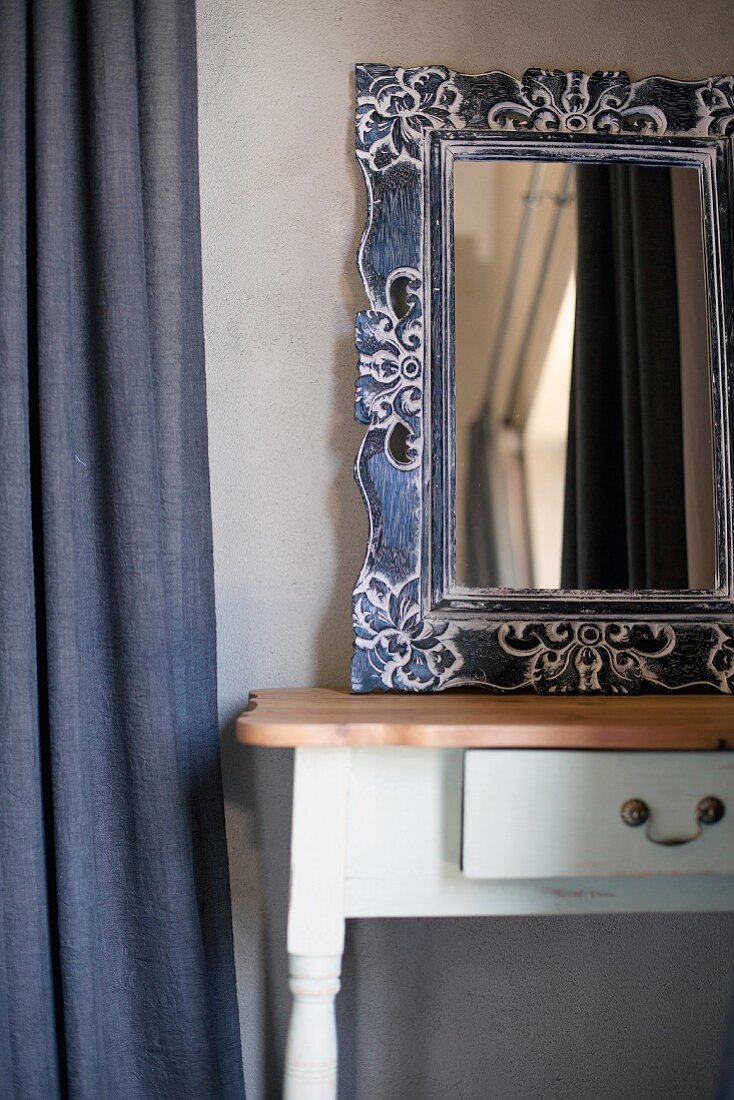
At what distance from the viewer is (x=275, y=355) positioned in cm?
133

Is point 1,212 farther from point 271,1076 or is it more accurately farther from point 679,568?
point 271,1076

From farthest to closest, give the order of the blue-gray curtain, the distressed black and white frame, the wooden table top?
the distressed black and white frame < the blue-gray curtain < the wooden table top

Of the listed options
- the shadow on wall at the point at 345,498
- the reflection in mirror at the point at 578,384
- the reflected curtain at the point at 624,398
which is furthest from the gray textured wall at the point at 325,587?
the reflected curtain at the point at 624,398

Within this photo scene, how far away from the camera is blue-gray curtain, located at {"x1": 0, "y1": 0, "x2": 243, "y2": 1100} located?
107 centimetres

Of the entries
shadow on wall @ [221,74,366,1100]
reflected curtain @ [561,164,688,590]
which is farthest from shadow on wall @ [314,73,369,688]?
reflected curtain @ [561,164,688,590]

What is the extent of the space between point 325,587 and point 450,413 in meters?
0.30

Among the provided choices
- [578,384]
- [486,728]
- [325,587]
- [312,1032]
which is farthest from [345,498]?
[312,1032]

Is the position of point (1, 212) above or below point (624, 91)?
below

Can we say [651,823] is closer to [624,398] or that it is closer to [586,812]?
[586,812]

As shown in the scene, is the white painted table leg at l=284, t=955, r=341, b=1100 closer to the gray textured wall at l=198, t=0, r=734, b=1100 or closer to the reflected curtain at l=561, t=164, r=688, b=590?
the gray textured wall at l=198, t=0, r=734, b=1100

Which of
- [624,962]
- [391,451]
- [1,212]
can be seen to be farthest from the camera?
[624,962]

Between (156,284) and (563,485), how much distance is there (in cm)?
60

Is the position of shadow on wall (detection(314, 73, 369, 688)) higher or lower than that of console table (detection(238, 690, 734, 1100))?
higher

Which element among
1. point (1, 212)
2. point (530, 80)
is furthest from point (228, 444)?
point (530, 80)
